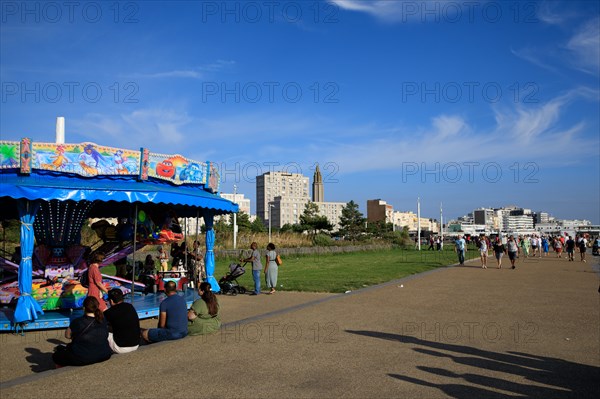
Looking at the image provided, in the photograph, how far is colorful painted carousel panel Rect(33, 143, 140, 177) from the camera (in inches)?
420

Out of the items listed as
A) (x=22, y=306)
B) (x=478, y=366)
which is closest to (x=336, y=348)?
(x=478, y=366)

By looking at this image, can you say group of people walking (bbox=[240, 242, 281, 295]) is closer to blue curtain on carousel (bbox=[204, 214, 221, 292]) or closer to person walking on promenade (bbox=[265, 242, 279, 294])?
person walking on promenade (bbox=[265, 242, 279, 294])

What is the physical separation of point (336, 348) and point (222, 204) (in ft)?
21.9

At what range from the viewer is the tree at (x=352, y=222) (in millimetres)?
67188

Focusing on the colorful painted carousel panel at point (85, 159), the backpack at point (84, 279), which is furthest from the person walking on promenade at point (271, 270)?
the colorful painted carousel panel at point (85, 159)

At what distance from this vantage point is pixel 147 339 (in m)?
8.61

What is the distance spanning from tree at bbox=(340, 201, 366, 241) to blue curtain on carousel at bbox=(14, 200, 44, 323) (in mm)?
57811

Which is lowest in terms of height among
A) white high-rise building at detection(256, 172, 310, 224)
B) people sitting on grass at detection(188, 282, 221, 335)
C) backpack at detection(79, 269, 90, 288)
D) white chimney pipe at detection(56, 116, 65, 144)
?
people sitting on grass at detection(188, 282, 221, 335)

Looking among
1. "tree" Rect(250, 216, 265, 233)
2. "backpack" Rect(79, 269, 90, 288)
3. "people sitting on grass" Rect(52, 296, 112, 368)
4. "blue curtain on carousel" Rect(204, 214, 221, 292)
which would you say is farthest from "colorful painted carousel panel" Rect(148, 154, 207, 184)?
"tree" Rect(250, 216, 265, 233)

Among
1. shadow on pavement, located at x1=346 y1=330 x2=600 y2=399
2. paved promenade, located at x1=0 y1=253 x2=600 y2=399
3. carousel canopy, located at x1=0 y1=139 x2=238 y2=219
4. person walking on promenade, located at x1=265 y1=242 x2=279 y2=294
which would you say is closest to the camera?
shadow on pavement, located at x1=346 y1=330 x2=600 y2=399

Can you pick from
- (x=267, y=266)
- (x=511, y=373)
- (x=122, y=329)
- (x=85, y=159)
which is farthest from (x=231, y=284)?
(x=511, y=373)

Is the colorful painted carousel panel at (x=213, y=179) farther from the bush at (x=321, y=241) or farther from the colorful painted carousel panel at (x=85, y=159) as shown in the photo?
the bush at (x=321, y=241)

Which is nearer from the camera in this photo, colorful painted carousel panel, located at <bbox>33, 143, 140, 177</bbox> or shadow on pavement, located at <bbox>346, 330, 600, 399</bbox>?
shadow on pavement, located at <bbox>346, 330, 600, 399</bbox>

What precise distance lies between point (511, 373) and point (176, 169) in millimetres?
9182
